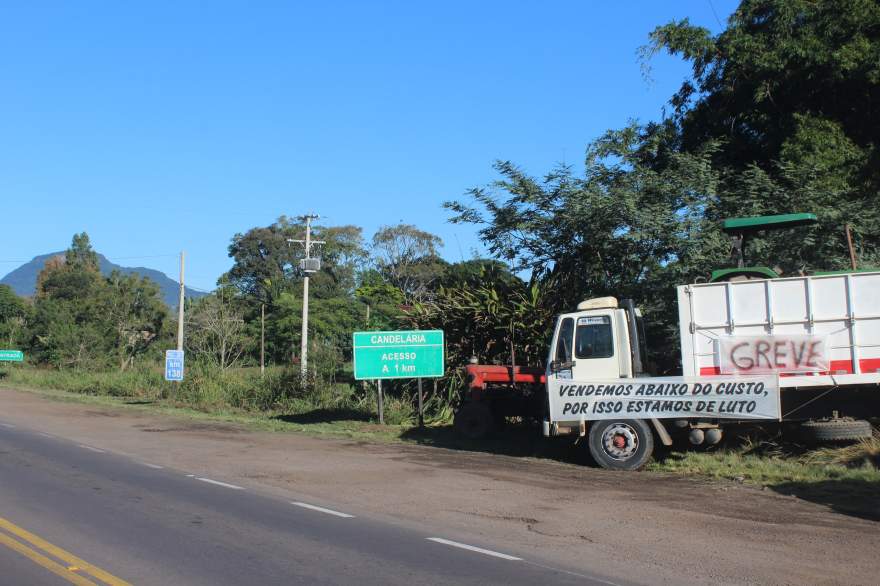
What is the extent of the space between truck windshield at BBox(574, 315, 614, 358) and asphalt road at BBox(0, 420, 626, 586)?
18.7 ft

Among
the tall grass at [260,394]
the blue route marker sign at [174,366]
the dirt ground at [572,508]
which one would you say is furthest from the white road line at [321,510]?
the blue route marker sign at [174,366]

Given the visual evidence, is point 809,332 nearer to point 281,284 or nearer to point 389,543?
point 389,543

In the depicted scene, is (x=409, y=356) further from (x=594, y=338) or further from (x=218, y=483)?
(x=218, y=483)

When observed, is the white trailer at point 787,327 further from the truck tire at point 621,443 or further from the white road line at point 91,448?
the white road line at point 91,448

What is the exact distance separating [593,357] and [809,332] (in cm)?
342

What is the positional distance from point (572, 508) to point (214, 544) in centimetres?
446

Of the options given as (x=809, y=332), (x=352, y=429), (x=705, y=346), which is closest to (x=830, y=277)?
(x=809, y=332)

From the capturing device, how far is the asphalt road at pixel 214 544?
6.83 m

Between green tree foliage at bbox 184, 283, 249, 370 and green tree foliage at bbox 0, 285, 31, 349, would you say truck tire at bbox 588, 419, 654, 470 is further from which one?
green tree foliage at bbox 0, 285, 31, 349

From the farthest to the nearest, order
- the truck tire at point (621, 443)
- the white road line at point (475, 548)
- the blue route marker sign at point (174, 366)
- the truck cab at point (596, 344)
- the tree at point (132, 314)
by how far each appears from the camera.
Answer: the tree at point (132, 314)
the blue route marker sign at point (174, 366)
the truck cab at point (596, 344)
the truck tire at point (621, 443)
the white road line at point (475, 548)

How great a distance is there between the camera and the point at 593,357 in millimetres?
13977

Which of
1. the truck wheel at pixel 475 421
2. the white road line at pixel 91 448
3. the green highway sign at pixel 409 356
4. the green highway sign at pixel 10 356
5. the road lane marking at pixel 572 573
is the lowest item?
the road lane marking at pixel 572 573

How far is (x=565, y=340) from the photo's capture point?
14211 mm

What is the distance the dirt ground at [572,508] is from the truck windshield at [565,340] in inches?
75.9
